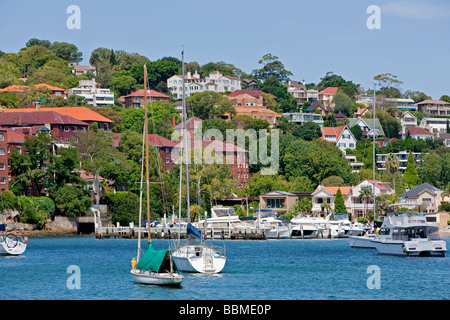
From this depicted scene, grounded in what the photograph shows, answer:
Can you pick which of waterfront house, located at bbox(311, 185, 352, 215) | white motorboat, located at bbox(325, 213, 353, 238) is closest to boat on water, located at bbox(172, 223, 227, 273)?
white motorboat, located at bbox(325, 213, 353, 238)

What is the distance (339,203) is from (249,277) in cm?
6468

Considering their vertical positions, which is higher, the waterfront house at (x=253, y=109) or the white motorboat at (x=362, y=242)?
the waterfront house at (x=253, y=109)

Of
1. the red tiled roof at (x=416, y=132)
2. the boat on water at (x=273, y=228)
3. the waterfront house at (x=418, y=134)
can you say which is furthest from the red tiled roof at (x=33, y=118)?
the red tiled roof at (x=416, y=132)

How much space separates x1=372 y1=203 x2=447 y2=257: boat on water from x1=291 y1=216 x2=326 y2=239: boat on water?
2957 cm

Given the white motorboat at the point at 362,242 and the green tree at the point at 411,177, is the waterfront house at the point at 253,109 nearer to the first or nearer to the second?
the green tree at the point at 411,177

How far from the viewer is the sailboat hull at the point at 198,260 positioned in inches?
1998

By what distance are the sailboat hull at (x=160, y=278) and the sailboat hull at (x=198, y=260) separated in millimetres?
6268

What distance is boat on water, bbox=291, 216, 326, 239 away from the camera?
97375 millimetres

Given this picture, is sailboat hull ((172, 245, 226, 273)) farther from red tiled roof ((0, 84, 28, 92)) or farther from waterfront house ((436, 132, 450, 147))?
waterfront house ((436, 132, 450, 147))

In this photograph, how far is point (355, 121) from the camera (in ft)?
629

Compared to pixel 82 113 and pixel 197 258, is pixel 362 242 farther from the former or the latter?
pixel 82 113

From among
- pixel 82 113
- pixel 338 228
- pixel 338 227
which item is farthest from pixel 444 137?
pixel 338 228
